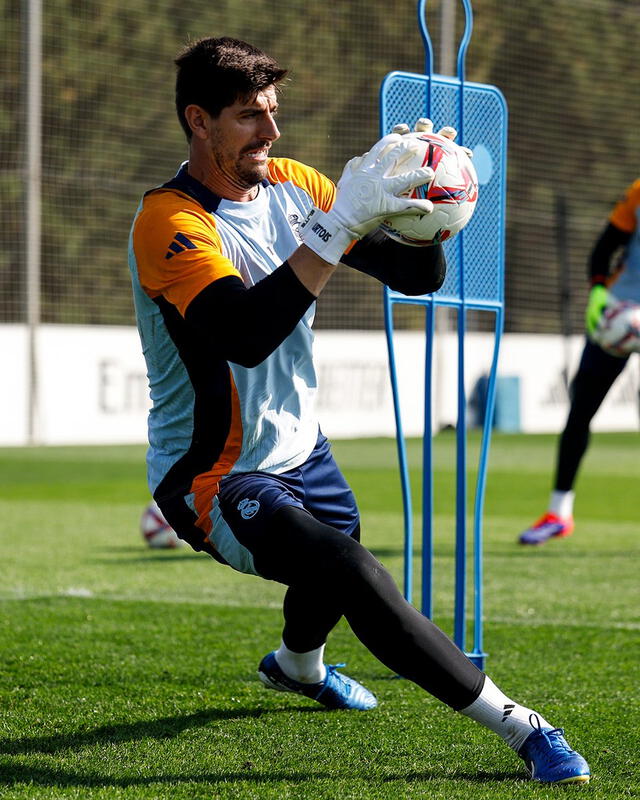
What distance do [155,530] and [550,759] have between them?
4.61 meters

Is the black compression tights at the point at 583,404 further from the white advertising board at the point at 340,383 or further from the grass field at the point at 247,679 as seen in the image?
the white advertising board at the point at 340,383

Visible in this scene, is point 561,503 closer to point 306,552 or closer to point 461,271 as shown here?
point 461,271

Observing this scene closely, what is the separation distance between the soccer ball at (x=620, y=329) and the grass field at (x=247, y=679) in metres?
1.10

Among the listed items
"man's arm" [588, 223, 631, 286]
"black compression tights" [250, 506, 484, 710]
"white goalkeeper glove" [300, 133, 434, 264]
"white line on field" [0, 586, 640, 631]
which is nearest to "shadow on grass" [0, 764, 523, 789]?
"black compression tights" [250, 506, 484, 710]

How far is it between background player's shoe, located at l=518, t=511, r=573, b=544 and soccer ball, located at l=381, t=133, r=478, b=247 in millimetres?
4480

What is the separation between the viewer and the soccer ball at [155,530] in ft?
24.4

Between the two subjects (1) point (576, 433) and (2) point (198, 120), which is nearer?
(2) point (198, 120)

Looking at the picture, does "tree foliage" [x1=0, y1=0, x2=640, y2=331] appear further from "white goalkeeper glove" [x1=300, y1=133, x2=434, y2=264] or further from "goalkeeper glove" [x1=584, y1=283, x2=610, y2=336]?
"white goalkeeper glove" [x1=300, y1=133, x2=434, y2=264]

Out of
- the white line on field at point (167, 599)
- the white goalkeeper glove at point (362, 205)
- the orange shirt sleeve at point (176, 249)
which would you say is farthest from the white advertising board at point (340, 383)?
the white goalkeeper glove at point (362, 205)

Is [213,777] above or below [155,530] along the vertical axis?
above

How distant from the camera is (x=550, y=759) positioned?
308 cm

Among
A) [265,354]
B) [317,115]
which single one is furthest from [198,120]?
[317,115]

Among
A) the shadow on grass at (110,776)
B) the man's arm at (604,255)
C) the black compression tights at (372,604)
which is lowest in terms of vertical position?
the shadow on grass at (110,776)

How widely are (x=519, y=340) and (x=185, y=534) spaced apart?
16.6m
